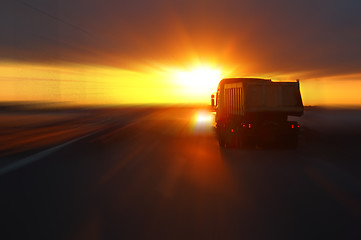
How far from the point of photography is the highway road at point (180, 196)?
5660 mm

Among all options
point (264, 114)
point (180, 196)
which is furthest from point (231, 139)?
point (180, 196)

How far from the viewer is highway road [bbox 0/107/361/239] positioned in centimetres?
566

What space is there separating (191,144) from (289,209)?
11269mm

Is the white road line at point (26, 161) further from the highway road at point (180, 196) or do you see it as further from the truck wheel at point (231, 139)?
the truck wheel at point (231, 139)

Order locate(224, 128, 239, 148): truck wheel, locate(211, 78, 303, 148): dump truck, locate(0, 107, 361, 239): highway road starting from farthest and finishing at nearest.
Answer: locate(224, 128, 239, 148): truck wheel, locate(211, 78, 303, 148): dump truck, locate(0, 107, 361, 239): highway road

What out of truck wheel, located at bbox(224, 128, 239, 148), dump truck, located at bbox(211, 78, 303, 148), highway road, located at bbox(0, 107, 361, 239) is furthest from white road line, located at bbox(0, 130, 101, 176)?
dump truck, located at bbox(211, 78, 303, 148)

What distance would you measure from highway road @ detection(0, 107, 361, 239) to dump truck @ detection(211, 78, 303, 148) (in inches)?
77.8

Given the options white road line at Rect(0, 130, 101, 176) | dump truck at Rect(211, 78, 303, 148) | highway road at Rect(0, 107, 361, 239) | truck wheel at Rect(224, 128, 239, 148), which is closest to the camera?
highway road at Rect(0, 107, 361, 239)

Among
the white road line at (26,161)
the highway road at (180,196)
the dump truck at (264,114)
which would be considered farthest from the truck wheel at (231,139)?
the white road line at (26,161)

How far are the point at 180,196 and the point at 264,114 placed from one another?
31.6 feet

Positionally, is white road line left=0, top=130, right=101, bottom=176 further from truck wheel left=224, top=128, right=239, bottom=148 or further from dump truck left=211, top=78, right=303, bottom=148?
dump truck left=211, top=78, right=303, bottom=148

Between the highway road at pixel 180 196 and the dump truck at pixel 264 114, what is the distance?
1976 mm

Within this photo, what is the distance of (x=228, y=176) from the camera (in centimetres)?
991

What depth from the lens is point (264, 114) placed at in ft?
54.5
